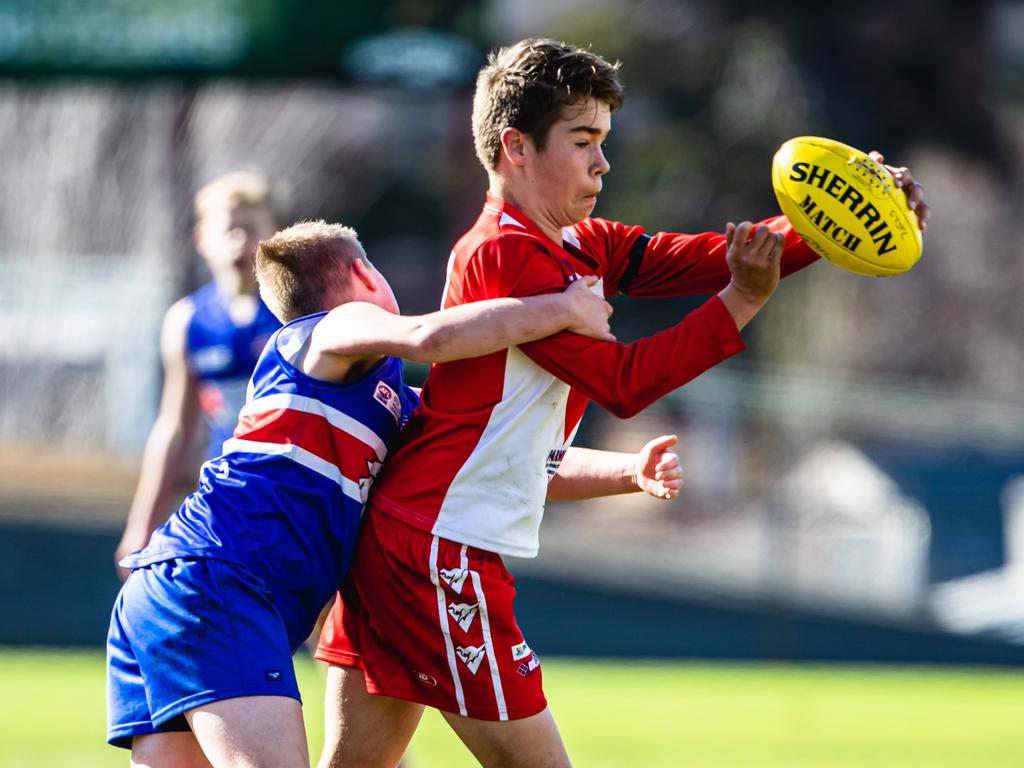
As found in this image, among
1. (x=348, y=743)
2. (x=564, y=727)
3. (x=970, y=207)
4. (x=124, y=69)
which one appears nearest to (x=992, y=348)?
(x=970, y=207)

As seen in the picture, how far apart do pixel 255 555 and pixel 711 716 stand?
18.9 ft

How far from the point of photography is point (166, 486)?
5.48 metres

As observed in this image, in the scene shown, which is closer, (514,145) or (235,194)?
(514,145)

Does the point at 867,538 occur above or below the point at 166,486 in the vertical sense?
below

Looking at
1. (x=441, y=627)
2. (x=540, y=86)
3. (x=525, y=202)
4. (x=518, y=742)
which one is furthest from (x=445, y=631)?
(x=540, y=86)

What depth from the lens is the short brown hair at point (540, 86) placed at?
11.1 feet

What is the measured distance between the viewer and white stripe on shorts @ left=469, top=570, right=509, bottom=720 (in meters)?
3.36

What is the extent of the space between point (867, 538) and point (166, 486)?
644 centimetres

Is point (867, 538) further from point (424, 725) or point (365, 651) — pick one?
point (365, 651)

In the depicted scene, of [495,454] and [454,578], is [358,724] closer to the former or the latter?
[454,578]

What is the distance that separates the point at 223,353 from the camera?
5484mm

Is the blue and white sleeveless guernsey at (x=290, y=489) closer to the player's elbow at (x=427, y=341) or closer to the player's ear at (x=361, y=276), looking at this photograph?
the player's ear at (x=361, y=276)

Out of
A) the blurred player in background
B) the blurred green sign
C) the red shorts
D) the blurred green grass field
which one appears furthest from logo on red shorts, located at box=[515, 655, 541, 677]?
the blurred green sign

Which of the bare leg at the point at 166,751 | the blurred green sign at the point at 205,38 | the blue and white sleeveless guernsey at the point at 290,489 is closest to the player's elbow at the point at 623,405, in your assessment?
the blue and white sleeveless guernsey at the point at 290,489
